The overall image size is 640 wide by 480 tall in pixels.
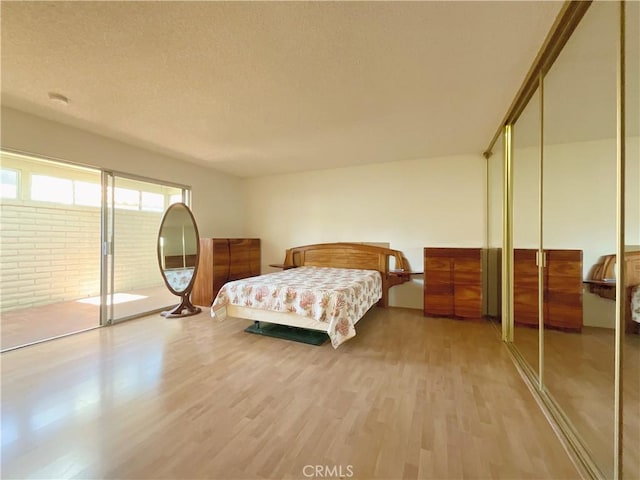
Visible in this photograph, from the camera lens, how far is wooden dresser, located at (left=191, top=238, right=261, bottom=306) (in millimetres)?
4414

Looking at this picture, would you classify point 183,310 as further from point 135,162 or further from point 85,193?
point 85,193

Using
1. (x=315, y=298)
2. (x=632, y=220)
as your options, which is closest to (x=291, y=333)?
(x=315, y=298)

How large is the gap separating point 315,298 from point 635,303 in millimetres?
2180

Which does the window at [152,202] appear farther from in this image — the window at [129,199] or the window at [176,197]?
the window at [176,197]

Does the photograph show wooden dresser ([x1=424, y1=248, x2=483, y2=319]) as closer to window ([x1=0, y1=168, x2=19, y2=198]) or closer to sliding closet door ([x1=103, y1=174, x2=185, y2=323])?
sliding closet door ([x1=103, y1=174, x2=185, y2=323])

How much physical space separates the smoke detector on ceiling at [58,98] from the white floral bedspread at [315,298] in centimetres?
238

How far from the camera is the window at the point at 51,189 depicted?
447cm

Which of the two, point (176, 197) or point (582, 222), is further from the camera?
point (176, 197)

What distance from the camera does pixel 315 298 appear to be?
9.00 feet

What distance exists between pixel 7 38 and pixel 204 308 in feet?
11.9

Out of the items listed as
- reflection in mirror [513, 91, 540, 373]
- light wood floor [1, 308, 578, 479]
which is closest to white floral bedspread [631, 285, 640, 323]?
light wood floor [1, 308, 578, 479]

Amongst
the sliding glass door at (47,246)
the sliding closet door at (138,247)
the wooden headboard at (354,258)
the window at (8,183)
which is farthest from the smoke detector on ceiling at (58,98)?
the wooden headboard at (354,258)

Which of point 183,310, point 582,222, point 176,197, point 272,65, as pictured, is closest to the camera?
point 272,65

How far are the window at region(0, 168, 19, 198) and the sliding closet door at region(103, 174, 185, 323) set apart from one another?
4.48 feet
